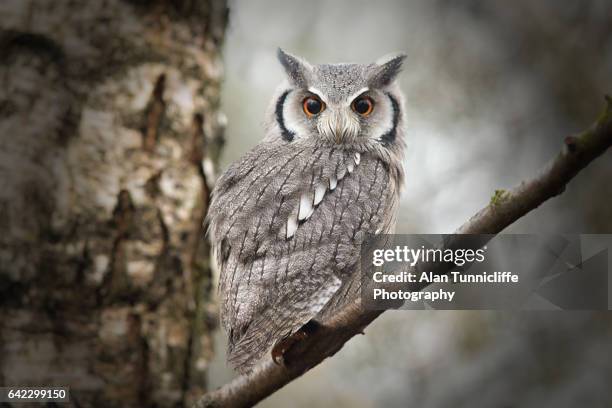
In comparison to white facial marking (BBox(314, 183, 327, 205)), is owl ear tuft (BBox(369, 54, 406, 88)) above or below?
above

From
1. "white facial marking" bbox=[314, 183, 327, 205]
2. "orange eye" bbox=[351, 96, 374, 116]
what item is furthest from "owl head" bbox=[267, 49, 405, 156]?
"white facial marking" bbox=[314, 183, 327, 205]

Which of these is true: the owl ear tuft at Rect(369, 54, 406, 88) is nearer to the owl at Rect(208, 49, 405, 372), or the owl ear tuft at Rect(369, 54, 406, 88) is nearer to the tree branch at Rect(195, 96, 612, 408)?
the owl at Rect(208, 49, 405, 372)

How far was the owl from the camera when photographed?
148 centimetres

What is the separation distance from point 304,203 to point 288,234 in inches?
3.7

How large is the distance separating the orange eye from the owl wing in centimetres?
14

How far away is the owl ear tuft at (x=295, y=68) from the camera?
5.95 ft

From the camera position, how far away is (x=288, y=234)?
4.96 feet

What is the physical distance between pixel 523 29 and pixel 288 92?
1.96 meters

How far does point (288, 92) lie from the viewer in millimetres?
1870

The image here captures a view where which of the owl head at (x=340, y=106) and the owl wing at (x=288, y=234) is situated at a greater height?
the owl head at (x=340, y=106)

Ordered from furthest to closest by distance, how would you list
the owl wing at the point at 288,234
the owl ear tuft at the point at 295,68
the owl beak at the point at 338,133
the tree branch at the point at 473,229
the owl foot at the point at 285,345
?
1. the owl ear tuft at the point at 295,68
2. the owl beak at the point at 338,133
3. the owl wing at the point at 288,234
4. the owl foot at the point at 285,345
5. the tree branch at the point at 473,229

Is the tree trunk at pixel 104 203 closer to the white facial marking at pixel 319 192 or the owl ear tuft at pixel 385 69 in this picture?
the white facial marking at pixel 319 192

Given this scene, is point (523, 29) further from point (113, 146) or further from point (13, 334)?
point (13, 334)

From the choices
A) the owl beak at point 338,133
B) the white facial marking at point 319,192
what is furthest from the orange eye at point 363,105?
the white facial marking at point 319,192
